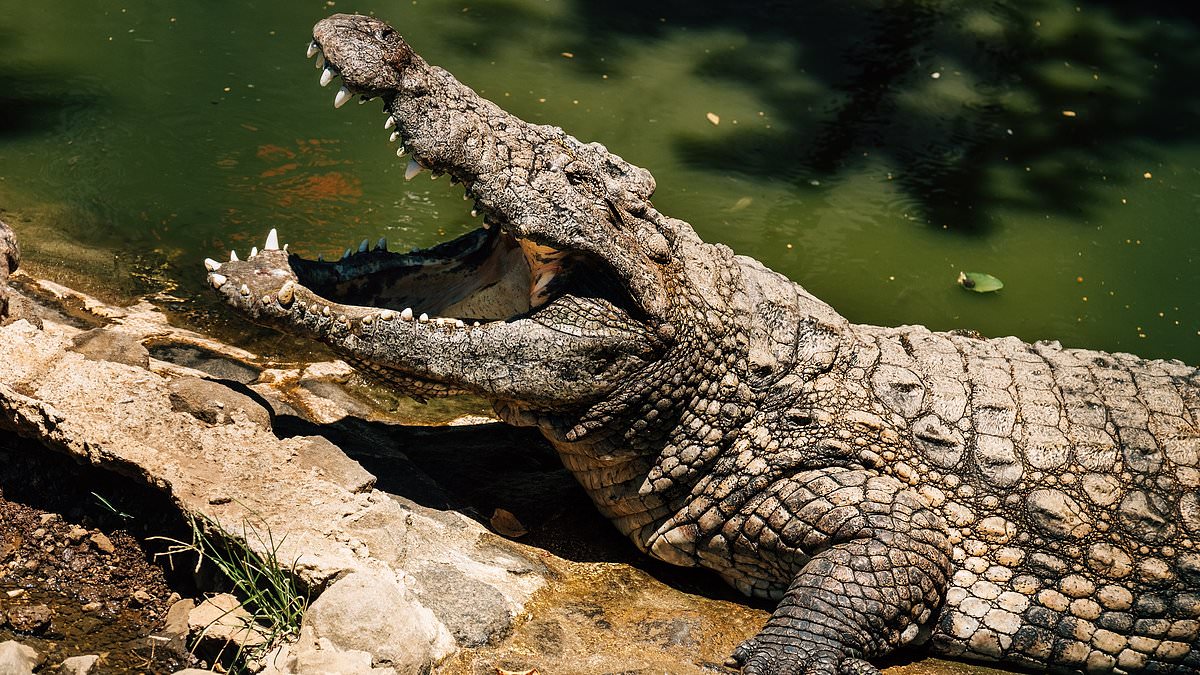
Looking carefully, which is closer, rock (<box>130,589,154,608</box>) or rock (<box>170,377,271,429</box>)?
rock (<box>130,589,154,608</box>)

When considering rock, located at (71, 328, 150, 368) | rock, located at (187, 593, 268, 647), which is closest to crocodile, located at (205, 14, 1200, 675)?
rock, located at (71, 328, 150, 368)

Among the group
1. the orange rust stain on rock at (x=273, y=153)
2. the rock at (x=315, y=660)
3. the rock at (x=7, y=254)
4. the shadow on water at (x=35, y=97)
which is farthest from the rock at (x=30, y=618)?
the shadow on water at (x=35, y=97)

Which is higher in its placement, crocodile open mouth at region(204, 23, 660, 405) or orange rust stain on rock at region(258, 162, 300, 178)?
crocodile open mouth at region(204, 23, 660, 405)

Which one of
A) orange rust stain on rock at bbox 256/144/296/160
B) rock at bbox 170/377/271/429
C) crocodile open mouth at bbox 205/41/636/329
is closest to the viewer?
crocodile open mouth at bbox 205/41/636/329

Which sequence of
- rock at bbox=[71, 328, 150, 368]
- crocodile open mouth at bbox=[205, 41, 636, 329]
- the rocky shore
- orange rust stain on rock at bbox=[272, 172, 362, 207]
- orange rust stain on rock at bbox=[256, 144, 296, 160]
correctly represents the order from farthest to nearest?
orange rust stain on rock at bbox=[256, 144, 296, 160] < orange rust stain on rock at bbox=[272, 172, 362, 207] < rock at bbox=[71, 328, 150, 368] < crocodile open mouth at bbox=[205, 41, 636, 329] < the rocky shore

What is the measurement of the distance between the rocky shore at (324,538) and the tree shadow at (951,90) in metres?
4.07

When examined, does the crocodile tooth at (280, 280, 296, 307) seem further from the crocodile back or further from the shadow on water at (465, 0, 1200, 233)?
the shadow on water at (465, 0, 1200, 233)

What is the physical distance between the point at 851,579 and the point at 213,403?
2.45m

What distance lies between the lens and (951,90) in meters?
9.41

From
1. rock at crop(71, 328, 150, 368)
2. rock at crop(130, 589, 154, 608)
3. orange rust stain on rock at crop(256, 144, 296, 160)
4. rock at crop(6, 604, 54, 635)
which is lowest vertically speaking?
rock at crop(130, 589, 154, 608)

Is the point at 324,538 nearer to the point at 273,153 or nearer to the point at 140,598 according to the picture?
the point at 140,598

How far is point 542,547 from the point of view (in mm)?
4562

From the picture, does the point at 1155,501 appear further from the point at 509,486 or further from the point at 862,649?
the point at 509,486

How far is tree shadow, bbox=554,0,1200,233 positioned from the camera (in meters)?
8.30
